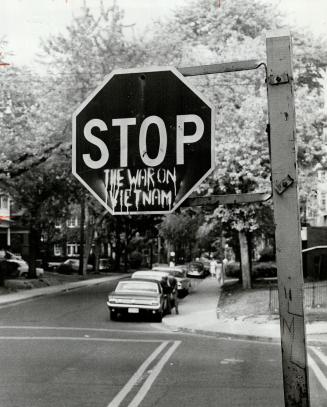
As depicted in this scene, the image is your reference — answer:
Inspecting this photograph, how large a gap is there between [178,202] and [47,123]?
992 inches

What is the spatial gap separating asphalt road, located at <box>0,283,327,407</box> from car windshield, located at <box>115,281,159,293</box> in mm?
2361

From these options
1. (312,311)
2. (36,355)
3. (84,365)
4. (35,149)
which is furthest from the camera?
(35,149)

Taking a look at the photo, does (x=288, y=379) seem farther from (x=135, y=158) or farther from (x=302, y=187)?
(x=302, y=187)

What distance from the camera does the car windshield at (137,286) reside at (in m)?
21.3

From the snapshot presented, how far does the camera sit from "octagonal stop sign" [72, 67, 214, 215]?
10.1 feet

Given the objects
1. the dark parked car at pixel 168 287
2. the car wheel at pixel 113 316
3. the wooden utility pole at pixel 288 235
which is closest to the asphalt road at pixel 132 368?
the car wheel at pixel 113 316

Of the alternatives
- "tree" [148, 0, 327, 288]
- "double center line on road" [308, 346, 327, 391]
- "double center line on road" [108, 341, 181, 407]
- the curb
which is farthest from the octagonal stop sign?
"tree" [148, 0, 327, 288]

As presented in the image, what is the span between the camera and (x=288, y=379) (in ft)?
9.71

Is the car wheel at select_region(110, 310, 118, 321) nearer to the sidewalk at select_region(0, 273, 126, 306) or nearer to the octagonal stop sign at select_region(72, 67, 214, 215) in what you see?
the sidewalk at select_region(0, 273, 126, 306)

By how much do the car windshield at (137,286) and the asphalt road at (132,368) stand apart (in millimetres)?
2361

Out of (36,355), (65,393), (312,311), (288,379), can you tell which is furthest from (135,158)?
(312,311)

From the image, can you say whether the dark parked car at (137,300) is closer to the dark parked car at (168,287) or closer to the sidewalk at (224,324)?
the sidewalk at (224,324)

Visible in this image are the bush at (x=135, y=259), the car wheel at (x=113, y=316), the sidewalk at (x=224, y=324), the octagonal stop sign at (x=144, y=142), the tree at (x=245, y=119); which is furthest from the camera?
the bush at (x=135, y=259)

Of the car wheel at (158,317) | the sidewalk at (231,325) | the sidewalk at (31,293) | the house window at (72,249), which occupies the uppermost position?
the house window at (72,249)
